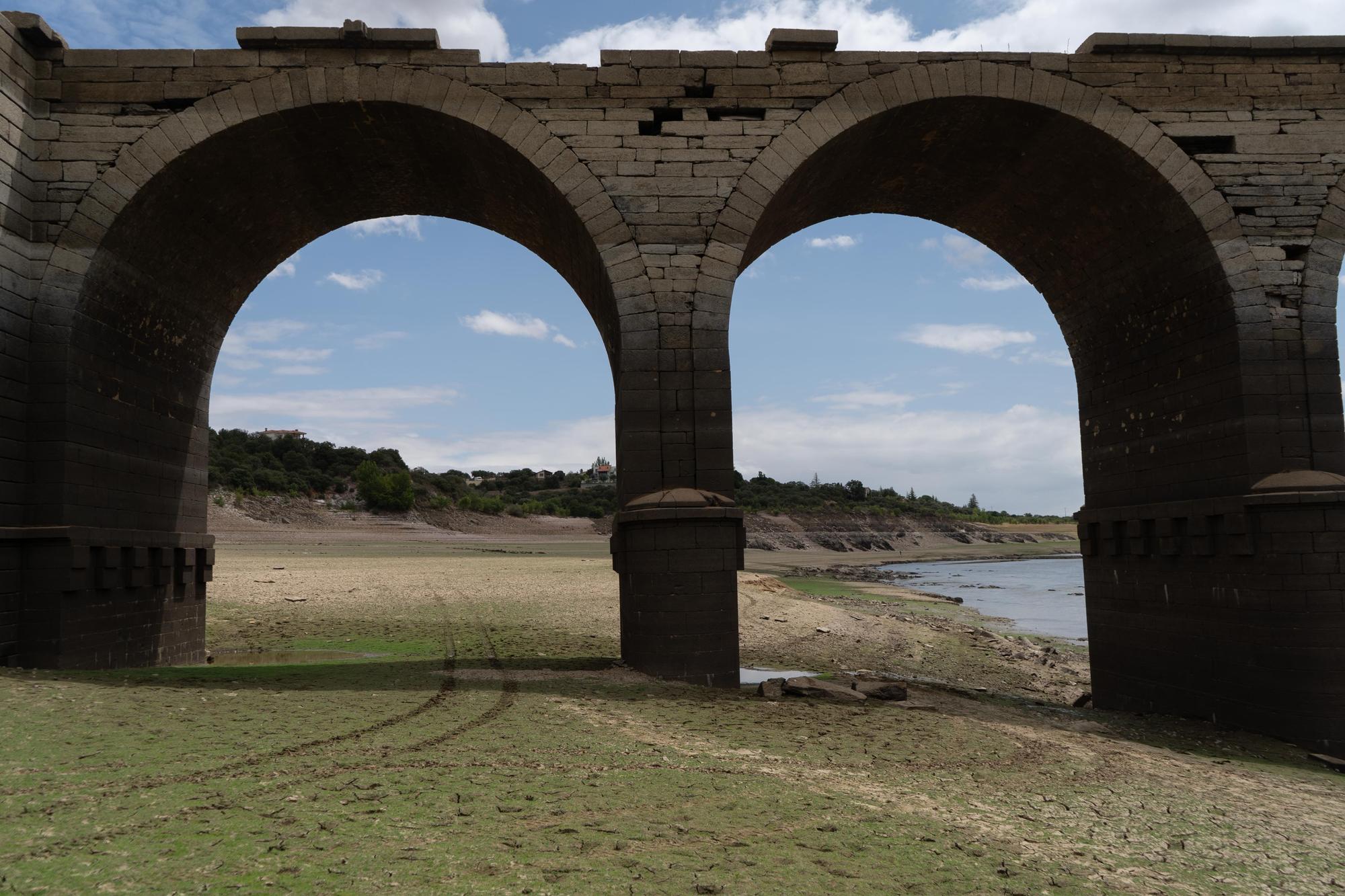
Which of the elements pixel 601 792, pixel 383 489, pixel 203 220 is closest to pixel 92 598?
pixel 203 220

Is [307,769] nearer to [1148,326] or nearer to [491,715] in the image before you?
[491,715]

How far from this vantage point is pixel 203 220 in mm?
11578

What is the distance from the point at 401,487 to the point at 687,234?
5754cm

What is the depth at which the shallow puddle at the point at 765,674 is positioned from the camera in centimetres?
1371

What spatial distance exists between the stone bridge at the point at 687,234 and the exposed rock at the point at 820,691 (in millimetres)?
805

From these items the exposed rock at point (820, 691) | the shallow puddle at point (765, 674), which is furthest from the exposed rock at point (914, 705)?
the shallow puddle at point (765, 674)

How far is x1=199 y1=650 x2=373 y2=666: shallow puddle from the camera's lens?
13.4 m

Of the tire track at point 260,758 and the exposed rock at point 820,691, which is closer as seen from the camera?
the tire track at point 260,758

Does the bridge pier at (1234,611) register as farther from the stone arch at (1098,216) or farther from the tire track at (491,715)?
the tire track at (491,715)

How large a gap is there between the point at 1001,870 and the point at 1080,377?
10.9 meters

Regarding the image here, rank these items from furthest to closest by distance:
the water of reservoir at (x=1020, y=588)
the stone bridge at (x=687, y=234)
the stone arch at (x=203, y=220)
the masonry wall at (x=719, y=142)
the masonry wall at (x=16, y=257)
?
1. the water of reservoir at (x=1020, y=588)
2. the masonry wall at (x=719, y=142)
3. the stone arch at (x=203, y=220)
4. the stone bridge at (x=687, y=234)
5. the masonry wall at (x=16, y=257)

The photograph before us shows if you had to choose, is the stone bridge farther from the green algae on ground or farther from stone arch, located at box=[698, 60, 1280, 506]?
the green algae on ground

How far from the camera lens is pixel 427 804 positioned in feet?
18.4

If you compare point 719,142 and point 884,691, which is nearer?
point 884,691
